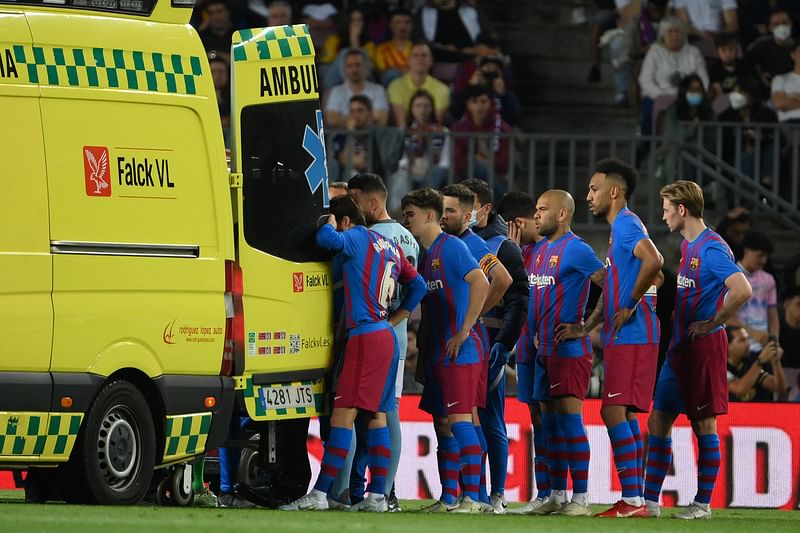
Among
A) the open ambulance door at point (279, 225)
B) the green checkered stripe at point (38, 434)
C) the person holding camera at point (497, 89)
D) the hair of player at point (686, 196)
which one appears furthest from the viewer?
the person holding camera at point (497, 89)

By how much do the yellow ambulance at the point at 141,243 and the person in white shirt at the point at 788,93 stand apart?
10.4 metres

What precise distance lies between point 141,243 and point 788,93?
12112 millimetres

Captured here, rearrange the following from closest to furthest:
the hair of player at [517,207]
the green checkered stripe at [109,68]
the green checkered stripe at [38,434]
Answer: the green checkered stripe at [38,434] → the green checkered stripe at [109,68] → the hair of player at [517,207]

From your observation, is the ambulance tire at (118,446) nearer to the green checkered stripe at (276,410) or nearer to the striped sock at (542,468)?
the green checkered stripe at (276,410)

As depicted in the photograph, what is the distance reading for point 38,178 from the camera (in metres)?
9.59

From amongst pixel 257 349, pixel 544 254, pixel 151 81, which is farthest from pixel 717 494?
pixel 151 81

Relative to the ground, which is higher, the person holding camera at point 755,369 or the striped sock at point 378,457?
the striped sock at point 378,457

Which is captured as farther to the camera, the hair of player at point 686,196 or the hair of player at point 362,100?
the hair of player at point 362,100

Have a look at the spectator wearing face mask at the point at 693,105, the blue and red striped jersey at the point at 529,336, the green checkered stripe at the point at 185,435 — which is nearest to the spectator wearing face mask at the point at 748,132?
the spectator wearing face mask at the point at 693,105

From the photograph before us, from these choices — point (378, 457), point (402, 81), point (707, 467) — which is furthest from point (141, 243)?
point (402, 81)

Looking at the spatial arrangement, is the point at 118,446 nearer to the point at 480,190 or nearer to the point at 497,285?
the point at 497,285

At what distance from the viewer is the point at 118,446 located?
10.0 m

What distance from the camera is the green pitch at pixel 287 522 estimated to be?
8.55 metres

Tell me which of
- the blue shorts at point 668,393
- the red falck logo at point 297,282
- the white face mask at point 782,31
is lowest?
the blue shorts at point 668,393
